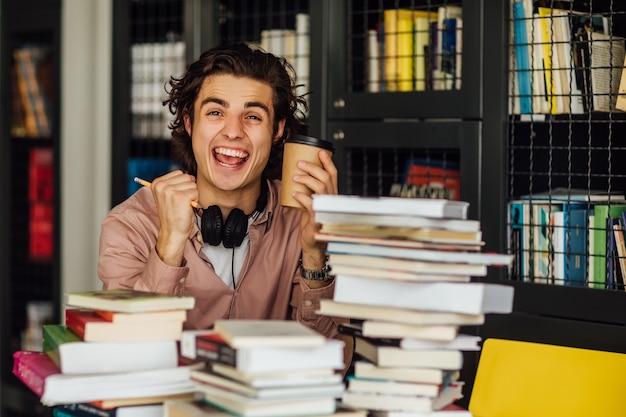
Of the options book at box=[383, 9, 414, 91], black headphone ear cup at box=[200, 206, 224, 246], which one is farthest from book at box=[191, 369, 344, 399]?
book at box=[383, 9, 414, 91]

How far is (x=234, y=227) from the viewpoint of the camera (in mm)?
2340

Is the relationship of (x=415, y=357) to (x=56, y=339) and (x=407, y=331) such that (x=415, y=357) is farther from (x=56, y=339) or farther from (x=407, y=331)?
(x=56, y=339)

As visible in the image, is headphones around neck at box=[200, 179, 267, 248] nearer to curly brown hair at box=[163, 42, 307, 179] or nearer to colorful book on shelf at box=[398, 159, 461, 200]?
curly brown hair at box=[163, 42, 307, 179]

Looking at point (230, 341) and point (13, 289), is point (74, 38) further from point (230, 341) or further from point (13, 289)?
point (230, 341)

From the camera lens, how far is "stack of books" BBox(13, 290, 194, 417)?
5.27 ft

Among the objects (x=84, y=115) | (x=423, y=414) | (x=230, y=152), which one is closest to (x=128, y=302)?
(x=423, y=414)

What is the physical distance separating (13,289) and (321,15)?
81.6 inches

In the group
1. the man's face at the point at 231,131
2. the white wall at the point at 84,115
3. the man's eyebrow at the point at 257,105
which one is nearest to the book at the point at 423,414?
the man's face at the point at 231,131

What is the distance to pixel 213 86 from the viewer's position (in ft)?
8.11

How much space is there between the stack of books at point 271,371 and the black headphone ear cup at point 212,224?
0.77 metres

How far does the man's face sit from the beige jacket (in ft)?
0.45

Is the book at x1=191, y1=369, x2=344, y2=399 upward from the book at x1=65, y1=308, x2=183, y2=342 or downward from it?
downward

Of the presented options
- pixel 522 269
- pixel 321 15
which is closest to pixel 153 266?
pixel 522 269

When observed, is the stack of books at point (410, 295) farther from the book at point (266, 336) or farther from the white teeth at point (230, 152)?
the white teeth at point (230, 152)
